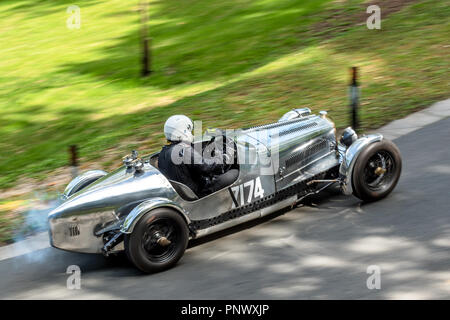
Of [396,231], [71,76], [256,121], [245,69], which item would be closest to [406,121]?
[256,121]

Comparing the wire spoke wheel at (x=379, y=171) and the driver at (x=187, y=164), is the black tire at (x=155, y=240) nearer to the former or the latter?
the driver at (x=187, y=164)

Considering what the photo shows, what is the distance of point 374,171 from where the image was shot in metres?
7.49

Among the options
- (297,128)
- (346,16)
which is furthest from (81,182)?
(346,16)

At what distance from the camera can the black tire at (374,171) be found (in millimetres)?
7285

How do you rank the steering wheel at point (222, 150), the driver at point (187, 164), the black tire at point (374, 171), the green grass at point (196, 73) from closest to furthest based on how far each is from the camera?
the driver at point (187, 164) < the steering wheel at point (222, 150) < the black tire at point (374, 171) < the green grass at point (196, 73)

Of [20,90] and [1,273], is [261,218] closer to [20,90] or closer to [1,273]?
[1,273]

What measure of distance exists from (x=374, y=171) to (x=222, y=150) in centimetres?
172

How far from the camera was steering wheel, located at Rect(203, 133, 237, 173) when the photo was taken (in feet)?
23.4

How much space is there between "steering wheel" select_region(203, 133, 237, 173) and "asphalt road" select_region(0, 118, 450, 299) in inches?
30.7

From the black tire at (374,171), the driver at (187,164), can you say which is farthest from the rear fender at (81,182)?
the black tire at (374,171)

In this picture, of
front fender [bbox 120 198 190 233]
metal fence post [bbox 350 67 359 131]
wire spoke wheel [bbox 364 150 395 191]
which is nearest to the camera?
front fender [bbox 120 198 190 233]

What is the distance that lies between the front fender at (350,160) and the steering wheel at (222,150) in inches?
47.6

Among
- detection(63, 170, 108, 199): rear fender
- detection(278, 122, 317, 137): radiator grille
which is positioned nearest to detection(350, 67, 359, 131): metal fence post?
detection(278, 122, 317, 137): radiator grille

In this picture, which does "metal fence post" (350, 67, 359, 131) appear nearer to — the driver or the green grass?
the green grass
